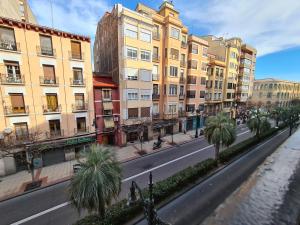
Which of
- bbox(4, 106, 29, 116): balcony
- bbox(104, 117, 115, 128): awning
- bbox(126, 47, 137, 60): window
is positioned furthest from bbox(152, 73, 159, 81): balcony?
bbox(4, 106, 29, 116): balcony

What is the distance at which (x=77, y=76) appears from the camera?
19641 millimetres

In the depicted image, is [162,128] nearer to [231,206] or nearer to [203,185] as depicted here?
[203,185]

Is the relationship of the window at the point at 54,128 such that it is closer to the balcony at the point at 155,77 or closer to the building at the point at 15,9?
the building at the point at 15,9

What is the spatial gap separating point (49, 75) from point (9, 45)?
419 cm

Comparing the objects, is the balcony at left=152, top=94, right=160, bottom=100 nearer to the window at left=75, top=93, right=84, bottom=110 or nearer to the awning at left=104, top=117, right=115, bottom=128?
the awning at left=104, top=117, right=115, bottom=128

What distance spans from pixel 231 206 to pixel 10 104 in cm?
2245

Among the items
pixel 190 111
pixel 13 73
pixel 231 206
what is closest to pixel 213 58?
pixel 190 111

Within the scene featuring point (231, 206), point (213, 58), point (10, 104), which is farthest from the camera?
point (213, 58)

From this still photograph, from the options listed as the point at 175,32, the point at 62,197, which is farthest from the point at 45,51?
the point at 175,32

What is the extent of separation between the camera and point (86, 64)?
1984cm

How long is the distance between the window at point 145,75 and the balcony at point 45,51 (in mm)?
11619

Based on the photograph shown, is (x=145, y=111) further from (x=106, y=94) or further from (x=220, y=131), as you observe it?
(x=220, y=131)

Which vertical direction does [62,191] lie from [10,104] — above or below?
below

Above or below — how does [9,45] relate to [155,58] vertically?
below
